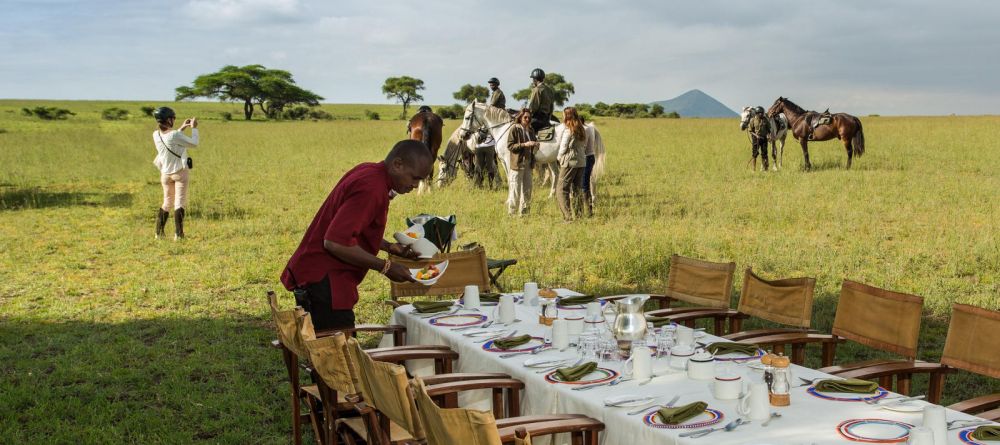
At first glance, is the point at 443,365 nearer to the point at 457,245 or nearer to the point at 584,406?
the point at 584,406

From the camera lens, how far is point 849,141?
2080cm

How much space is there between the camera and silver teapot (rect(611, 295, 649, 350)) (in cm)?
360

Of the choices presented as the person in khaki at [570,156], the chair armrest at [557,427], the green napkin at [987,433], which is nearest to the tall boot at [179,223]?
the person in khaki at [570,156]

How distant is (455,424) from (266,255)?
8.66 meters

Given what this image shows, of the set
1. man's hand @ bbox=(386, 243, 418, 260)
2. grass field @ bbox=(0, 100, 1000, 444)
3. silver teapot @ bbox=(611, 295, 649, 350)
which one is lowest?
grass field @ bbox=(0, 100, 1000, 444)

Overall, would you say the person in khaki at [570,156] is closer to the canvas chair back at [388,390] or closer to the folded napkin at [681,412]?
the canvas chair back at [388,390]

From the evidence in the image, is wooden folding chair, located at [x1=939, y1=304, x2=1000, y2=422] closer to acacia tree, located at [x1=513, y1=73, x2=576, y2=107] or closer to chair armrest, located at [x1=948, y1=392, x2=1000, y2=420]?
chair armrest, located at [x1=948, y1=392, x2=1000, y2=420]

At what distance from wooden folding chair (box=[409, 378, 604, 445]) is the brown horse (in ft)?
59.1

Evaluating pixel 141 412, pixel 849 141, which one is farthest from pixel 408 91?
pixel 141 412

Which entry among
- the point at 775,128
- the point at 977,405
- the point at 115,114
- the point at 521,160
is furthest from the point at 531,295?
the point at 115,114

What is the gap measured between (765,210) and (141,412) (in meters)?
9.68

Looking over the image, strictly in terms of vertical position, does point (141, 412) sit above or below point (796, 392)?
below

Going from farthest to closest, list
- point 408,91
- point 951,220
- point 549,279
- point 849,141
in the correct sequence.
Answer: point 408,91, point 849,141, point 951,220, point 549,279

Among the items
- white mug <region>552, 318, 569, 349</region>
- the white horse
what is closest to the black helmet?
the white horse
